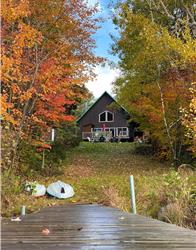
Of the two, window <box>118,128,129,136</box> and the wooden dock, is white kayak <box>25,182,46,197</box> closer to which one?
the wooden dock

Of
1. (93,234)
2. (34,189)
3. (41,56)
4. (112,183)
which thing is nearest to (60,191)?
(34,189)

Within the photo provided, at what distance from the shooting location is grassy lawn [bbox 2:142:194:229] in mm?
8961

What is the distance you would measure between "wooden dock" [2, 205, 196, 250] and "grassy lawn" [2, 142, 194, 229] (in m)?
1.91

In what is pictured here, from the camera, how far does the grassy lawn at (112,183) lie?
8961 millimetres

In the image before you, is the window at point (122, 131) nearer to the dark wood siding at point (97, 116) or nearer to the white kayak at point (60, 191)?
the dark wood siding at point (97, 116)

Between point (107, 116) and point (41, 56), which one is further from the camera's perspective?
point (107, 116)

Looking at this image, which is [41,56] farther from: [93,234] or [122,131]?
[122,131]

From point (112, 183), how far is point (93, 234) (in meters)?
8.11

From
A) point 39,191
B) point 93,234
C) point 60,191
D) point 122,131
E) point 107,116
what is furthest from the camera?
point 107,116

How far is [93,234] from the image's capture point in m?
5.39

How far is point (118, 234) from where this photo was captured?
537cm

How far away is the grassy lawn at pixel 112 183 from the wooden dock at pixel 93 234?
75.1 inches

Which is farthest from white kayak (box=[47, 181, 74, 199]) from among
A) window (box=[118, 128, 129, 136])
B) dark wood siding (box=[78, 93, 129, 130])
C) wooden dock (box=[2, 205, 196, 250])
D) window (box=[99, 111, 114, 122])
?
window (box=[99, 111, 114, 122])

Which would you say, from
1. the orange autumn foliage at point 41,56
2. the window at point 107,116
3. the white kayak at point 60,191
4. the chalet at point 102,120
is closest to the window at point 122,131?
the chalet at point 102,120
